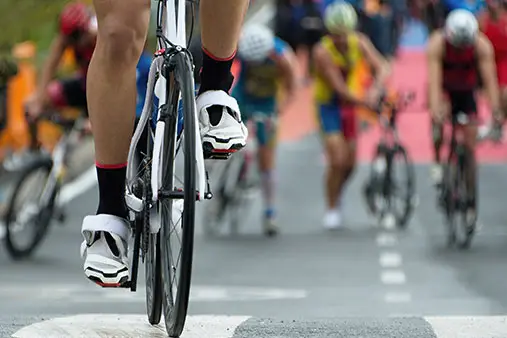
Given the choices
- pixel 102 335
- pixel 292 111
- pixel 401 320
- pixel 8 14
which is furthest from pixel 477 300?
pixel 292 111

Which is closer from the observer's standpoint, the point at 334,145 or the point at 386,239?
the point at 386,239

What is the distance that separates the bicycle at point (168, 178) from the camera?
17.5 ft

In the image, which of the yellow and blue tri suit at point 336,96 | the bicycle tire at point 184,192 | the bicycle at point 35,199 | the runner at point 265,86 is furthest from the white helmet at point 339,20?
the bicycle tire at point 184,192

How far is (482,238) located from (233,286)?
445 cm

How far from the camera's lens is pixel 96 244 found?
19.5ft

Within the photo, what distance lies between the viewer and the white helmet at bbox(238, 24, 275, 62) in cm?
1623

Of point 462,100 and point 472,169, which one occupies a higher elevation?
point 462,100

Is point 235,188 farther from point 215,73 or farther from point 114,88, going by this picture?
point 114,88

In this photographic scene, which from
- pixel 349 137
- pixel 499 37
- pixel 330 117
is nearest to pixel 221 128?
pixel 330 117

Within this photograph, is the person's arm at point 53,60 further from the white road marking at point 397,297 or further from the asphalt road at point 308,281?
the white road marking at point 397,297

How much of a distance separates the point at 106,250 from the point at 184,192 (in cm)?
71

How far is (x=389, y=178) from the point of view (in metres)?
17.6

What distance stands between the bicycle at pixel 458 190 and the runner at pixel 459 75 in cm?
5

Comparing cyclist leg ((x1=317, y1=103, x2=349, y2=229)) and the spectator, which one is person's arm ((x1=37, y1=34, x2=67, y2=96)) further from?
the spectator
